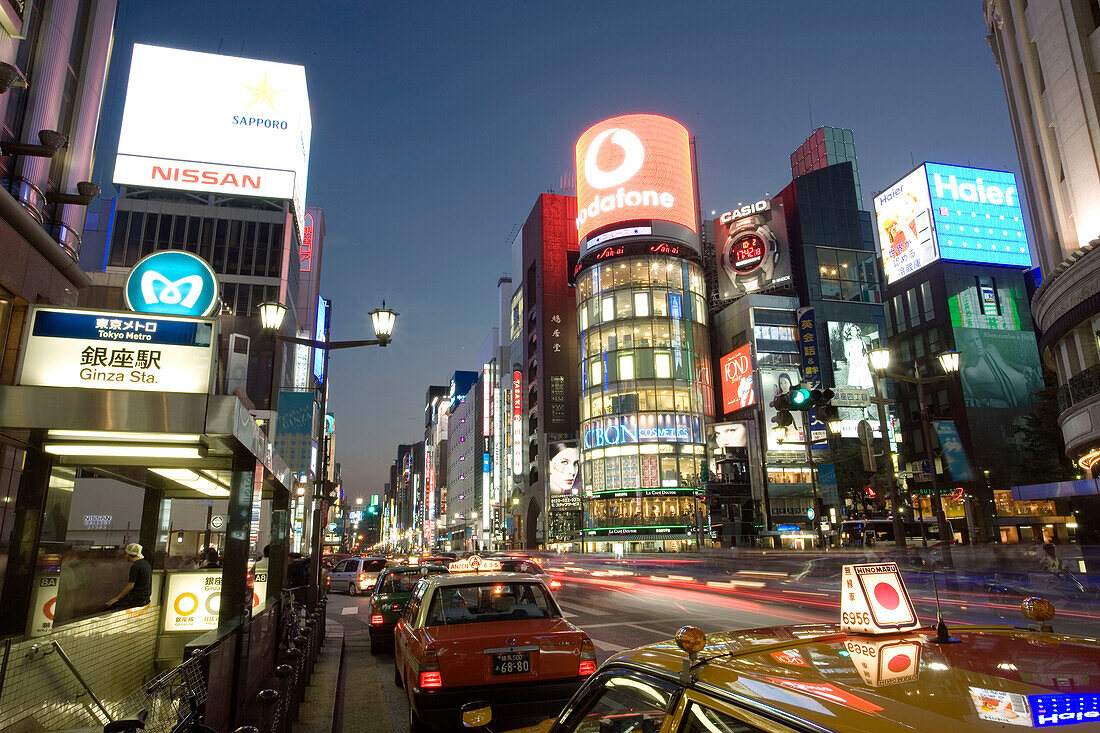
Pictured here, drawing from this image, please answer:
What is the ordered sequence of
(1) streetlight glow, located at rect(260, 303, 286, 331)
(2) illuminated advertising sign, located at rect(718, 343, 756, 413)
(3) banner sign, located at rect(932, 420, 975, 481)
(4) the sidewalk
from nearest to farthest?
1. (4) the sidewalk
2. (1) streetlight glow, located at rect(260, 303, 286, 331)
3. (3) banner sign, located at rect(932, 420, 975, 481)
4. (2) illuminated advertising sign, located at rect(718, 343, 756, 413)

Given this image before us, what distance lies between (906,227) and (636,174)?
97.7 ft

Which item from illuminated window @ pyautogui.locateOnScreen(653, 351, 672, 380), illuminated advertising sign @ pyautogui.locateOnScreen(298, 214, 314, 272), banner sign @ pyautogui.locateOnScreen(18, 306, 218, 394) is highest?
illuminated advertising sign @ pyautogui.locateOnScreen(298, 214, 314, 272)

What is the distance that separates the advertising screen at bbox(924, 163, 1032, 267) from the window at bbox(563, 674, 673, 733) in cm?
7812

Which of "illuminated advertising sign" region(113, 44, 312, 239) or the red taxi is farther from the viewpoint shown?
"illuminated advertising sign" region(113, 44, 312, 239)

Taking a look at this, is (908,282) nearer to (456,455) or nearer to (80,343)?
(80,343)

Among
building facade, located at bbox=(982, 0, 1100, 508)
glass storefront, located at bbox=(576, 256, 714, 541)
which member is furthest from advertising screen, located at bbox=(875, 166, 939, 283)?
building facade, located at bbox=(982, 0, 1100, 508)

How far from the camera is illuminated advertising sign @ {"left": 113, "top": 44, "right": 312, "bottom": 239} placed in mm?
52312

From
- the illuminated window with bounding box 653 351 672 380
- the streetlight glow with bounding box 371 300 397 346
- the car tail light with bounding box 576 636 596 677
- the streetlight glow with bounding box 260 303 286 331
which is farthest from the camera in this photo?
the illuminated window with bounding box 653 351 672 380

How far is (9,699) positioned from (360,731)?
137 inches

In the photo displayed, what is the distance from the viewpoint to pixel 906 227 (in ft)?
245

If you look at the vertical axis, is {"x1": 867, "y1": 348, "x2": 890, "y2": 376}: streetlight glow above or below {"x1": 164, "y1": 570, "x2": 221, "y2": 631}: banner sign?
above

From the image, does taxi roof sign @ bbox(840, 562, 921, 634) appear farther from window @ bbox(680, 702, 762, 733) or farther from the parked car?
the parked car

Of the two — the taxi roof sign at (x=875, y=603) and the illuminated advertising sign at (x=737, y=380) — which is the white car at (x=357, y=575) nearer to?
the taxi roof sign at (x=875, y=603)

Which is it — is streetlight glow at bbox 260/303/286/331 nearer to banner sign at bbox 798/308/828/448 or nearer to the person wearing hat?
the person wearing hat
